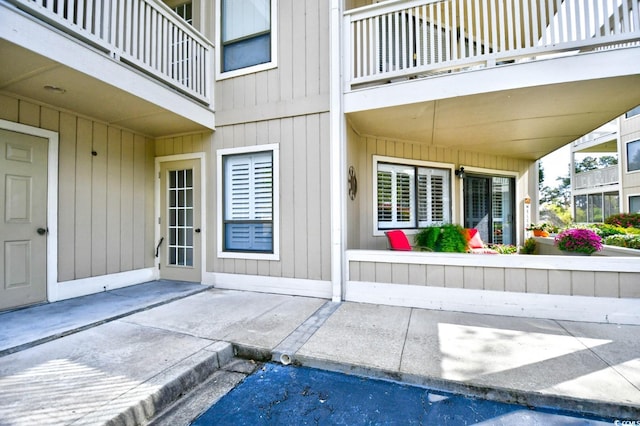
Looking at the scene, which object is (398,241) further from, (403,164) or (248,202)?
(248,202)

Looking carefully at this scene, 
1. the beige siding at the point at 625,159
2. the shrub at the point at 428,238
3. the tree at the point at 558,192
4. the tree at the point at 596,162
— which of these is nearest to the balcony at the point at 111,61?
the shrub at the point at 428,238

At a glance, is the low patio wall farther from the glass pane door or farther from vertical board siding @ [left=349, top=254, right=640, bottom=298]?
the glass pane door

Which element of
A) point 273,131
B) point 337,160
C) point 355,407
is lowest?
point 355,407

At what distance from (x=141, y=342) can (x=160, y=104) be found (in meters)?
2.93

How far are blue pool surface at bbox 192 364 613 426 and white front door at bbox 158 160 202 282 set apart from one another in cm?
327

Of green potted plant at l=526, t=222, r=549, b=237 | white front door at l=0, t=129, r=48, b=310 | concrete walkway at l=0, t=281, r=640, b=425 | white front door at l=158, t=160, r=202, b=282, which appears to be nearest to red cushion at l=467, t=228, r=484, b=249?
green potted plant at l=526, t=222, r=549, b=237

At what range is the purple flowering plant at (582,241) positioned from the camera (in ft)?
13.3

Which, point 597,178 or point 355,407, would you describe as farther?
point 597,178

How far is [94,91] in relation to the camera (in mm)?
3477

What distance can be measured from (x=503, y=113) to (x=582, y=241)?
212 centimetres

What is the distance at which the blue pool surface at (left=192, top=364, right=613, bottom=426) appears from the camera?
1.84 metres

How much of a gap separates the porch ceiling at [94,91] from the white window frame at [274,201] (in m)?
0.70

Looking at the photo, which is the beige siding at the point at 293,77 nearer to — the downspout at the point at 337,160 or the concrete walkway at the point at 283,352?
the downspout at the point at 337,160

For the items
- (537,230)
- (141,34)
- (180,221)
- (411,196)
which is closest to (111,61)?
(141,34)
